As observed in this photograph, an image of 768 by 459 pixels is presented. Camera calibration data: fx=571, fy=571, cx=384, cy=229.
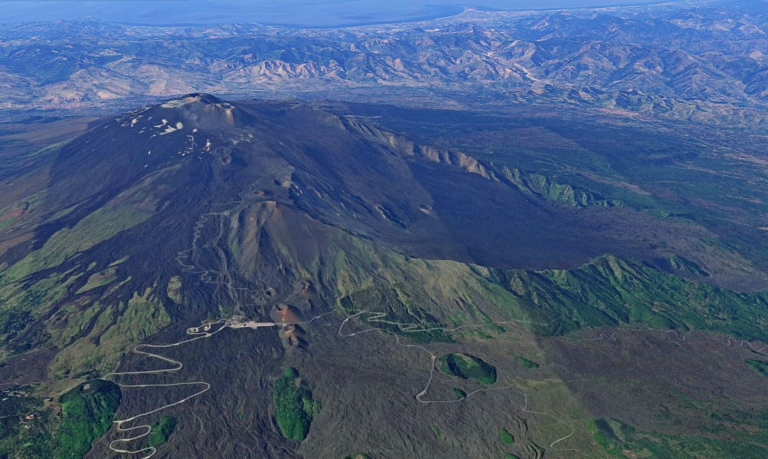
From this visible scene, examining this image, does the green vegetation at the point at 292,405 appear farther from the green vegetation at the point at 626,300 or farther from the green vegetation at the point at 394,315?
the green vegetation at the point at 626,300

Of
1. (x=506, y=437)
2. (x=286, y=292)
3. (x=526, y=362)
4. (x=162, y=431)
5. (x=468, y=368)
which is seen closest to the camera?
(x=162, y=431)

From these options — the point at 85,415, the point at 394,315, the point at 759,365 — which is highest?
the point at 85,415

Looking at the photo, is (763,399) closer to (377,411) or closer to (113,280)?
(377,411)

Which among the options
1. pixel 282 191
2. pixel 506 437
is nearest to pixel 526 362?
pixel 506 437

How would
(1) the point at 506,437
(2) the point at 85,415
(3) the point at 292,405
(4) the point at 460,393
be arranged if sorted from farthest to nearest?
(4) the point at 460,393 < (3) the point at 292,405 < (1) the point at 506,437 < (2) the point at 85,415

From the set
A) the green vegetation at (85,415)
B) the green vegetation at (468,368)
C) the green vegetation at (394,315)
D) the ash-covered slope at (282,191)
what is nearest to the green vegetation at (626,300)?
the ash-covered slope at (282,191)

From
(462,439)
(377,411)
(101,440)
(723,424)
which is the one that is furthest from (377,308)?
(723,424)

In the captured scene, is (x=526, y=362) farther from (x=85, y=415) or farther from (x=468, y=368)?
(x=85, y=415)
